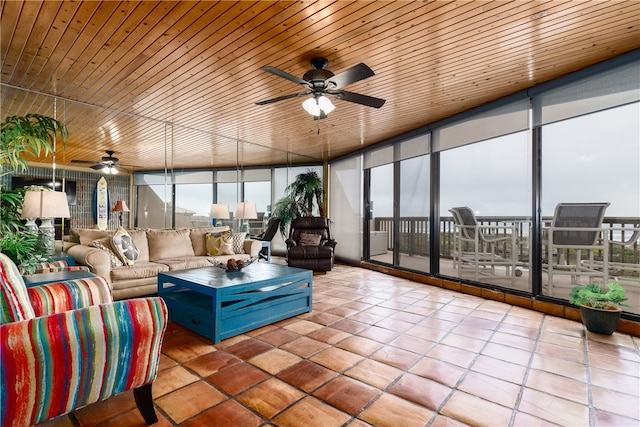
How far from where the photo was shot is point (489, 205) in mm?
4434

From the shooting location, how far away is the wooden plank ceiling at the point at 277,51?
2078 mm

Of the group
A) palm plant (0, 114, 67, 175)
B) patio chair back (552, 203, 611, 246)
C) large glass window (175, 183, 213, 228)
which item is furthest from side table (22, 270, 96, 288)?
large glass window (175, 183, 213, 228)

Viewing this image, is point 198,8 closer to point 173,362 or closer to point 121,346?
point 121,346

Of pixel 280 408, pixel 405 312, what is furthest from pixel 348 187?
pixel 280 408

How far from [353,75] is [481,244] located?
3.65m

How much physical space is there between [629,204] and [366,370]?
10.9ft

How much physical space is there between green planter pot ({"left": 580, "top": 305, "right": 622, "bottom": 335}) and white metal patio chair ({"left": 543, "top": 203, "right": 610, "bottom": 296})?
0.60 meters

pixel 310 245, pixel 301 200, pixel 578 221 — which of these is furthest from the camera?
pixel 301 200

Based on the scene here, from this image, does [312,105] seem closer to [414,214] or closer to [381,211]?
[414,214]

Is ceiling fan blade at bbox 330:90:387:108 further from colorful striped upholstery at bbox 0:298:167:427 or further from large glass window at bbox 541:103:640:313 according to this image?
colorful striped upholstery at bbox 0:298:167:427

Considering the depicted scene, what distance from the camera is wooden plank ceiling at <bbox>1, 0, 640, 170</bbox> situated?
2.08 m

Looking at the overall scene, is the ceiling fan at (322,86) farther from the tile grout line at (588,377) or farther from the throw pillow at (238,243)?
the throw pillow at (238,243)

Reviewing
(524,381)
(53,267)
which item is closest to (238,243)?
(53,267)

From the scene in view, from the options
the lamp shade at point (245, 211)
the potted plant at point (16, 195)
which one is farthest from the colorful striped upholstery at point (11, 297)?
the lamp shade at point (245, 211)
